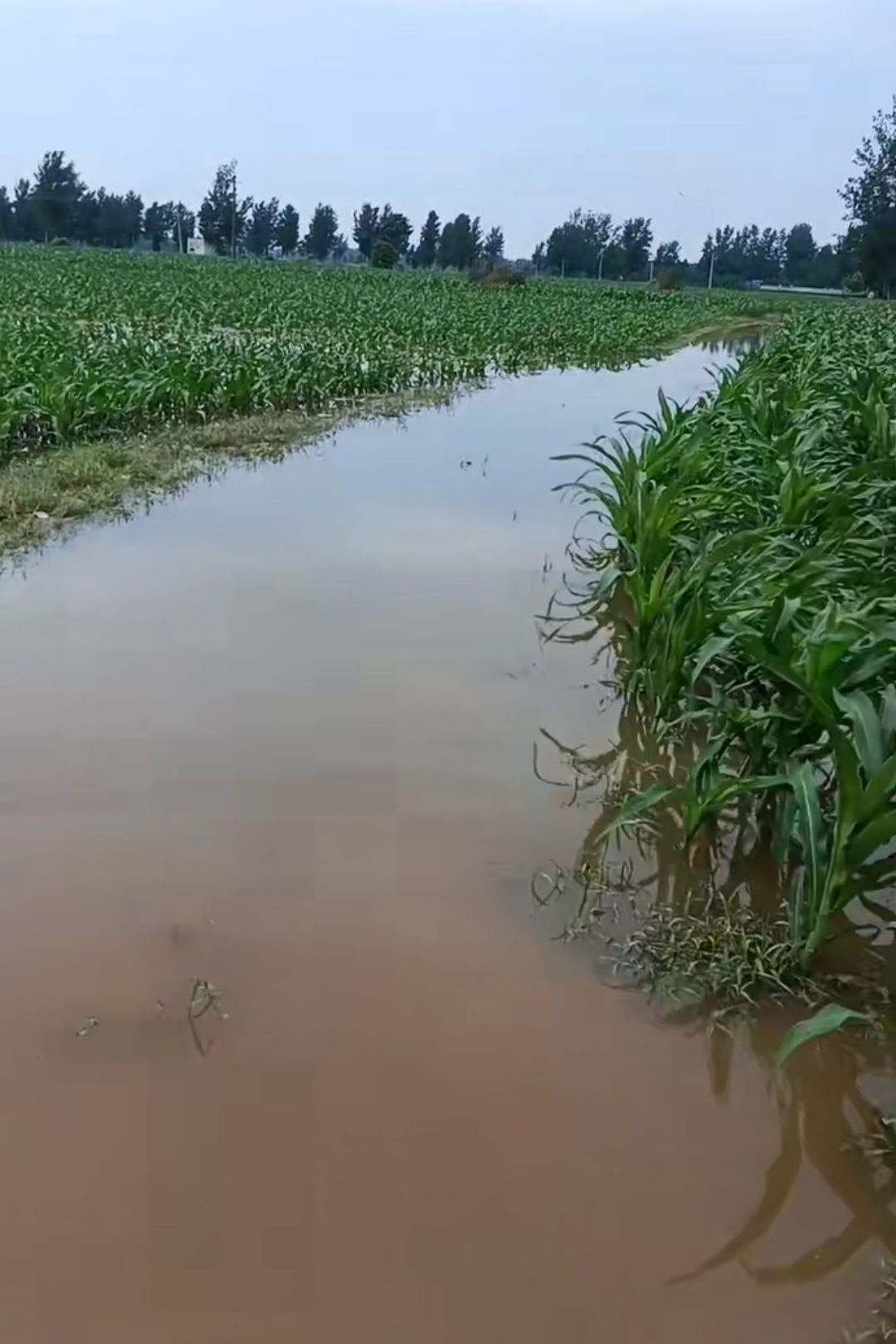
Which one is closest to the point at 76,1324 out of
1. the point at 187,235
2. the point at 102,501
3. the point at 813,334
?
the point at 102,501

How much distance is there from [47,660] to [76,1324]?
2777 mm

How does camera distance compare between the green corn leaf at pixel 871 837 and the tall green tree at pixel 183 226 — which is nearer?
the green corn leaf at pixel 871 837

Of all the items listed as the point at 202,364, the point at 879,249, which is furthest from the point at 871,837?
the point at 879,249

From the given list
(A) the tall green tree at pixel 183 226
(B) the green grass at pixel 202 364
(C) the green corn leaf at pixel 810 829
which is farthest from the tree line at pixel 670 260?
(C) the green corn leaf at pixel 810 829

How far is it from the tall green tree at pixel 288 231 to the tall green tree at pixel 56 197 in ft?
42.4

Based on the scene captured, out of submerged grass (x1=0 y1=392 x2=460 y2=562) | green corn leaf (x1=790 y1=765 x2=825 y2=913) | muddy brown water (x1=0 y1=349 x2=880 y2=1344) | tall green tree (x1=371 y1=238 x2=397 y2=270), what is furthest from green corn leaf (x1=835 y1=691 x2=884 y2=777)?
tall green tree (x1=371 y1=238 x2=397 y2=270)

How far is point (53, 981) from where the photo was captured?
2299 mm

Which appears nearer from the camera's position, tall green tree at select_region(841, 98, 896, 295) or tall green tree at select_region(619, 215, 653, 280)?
tall green tree at select_region(841, 98, 896, 295)

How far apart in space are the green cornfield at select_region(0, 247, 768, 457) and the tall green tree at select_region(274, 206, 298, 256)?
41327 mm

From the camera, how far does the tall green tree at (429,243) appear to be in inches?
3029

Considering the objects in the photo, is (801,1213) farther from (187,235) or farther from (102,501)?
(187,235)

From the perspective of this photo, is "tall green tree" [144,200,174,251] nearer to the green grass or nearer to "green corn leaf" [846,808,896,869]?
the green grass

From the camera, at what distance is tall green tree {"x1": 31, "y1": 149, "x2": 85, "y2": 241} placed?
2530 inches

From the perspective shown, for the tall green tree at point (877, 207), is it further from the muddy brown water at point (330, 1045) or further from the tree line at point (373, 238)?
the muddy brown water at point (330, 1045)
